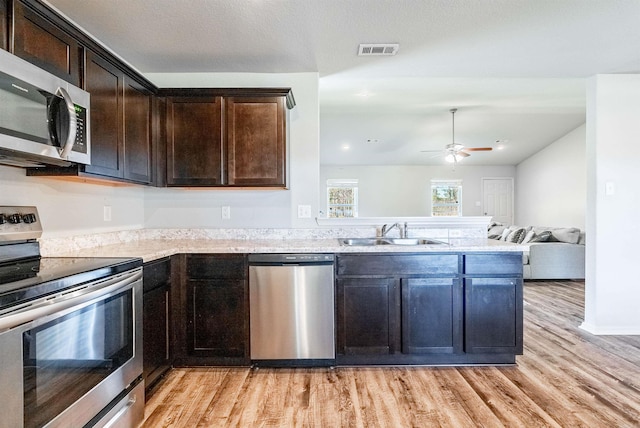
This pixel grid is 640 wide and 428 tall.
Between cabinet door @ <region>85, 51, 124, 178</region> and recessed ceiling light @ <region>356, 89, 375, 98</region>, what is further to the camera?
recessed ceiling light @ <region>356, 89, 375, 98</region>

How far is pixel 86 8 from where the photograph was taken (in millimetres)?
2064

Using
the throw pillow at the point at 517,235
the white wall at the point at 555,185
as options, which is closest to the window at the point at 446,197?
the white wall at the point at 555,185

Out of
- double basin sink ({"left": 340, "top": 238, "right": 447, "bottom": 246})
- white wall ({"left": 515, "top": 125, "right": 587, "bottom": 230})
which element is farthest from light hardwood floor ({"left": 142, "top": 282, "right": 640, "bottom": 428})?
white wall ({"left": 515, "top": 125, "right": 587, "bottom": 230})

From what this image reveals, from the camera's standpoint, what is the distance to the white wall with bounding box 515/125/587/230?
7023 millimetres

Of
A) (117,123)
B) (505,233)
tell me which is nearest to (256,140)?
(117,123)

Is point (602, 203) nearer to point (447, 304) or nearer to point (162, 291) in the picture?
point (447, 304)

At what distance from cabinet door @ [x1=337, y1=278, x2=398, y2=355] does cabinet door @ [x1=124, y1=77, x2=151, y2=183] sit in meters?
1.67

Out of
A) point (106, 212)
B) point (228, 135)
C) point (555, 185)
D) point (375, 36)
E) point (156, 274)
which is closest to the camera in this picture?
point (156, 274)

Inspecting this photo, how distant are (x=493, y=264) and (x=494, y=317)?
1.28ft

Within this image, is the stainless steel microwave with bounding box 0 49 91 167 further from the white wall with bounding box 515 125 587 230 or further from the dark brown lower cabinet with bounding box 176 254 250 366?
the white wall with bounding box 515 125 587 230

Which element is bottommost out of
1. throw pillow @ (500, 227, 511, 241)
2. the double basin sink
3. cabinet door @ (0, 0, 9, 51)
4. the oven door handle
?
throw pillow @ (500, 227, 511, 241)

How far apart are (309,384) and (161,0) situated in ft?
8.53

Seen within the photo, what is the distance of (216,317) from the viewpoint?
2.46 metres

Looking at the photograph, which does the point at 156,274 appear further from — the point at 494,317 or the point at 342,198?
the point at 342,198
